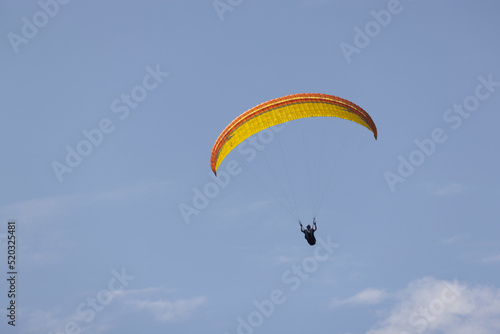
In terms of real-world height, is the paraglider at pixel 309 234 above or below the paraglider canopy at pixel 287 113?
below

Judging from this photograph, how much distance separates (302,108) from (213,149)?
577 centimetres

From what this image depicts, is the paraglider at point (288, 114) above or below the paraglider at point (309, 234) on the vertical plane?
above

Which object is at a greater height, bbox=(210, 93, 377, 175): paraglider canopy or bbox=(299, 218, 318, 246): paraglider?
bbox=(210, 93, 377, 175): paraglider canopy

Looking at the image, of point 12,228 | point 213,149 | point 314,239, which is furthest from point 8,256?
point 314,239

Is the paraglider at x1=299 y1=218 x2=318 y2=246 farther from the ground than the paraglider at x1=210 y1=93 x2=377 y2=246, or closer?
closer

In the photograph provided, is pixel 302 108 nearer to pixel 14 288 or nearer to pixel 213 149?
pixel 213 149

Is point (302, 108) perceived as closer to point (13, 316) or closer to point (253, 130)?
point (253, 130)

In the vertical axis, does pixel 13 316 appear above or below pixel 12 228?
below

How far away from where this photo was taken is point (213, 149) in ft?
180

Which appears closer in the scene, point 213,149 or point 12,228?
point 213,149

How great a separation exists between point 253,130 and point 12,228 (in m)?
17.6

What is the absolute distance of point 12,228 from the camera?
60.2 m

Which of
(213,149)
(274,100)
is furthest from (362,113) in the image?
(213,149)

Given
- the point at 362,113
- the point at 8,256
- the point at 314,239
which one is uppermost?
the point at 8,256
